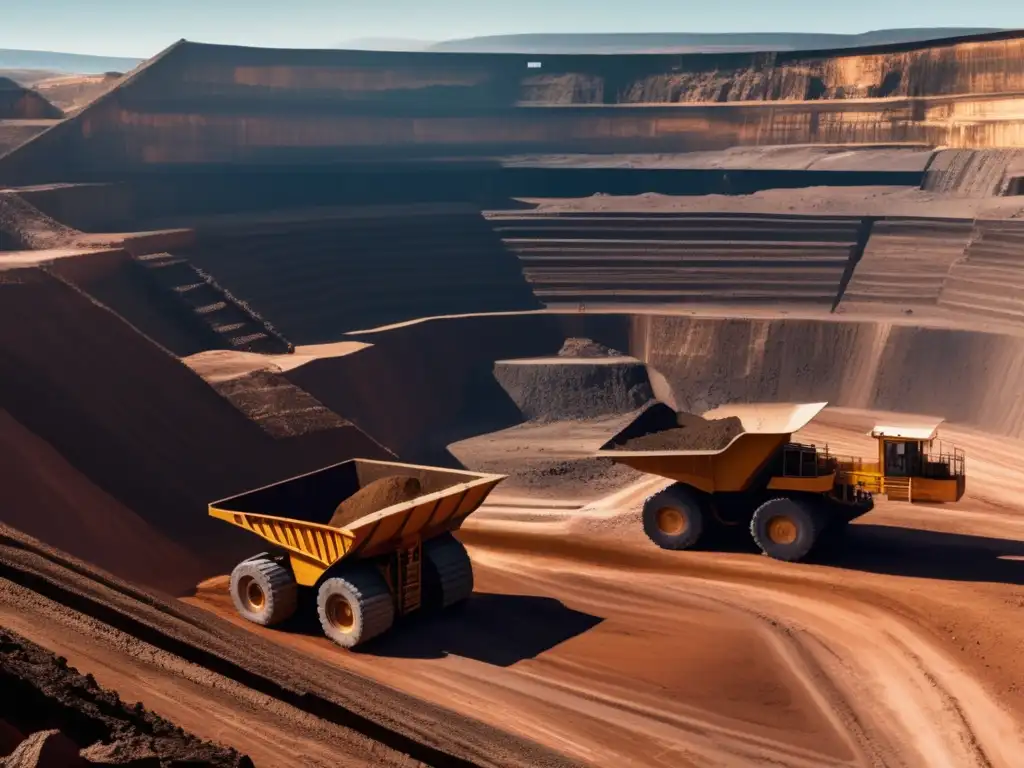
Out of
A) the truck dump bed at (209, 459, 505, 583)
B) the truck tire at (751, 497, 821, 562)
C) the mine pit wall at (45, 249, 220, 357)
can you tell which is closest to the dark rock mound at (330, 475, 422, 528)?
the truck dump bed at (209, 459, 505, 583)

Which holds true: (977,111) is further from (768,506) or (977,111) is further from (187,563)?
(187,563)

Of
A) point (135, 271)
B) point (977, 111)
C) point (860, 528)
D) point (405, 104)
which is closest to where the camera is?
point (860, 528)

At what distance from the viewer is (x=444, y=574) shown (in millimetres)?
17703

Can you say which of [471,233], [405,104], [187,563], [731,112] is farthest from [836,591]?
[405,104]

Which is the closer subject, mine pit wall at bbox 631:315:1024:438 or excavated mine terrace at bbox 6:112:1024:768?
excavated mine terrace at bbox 6:112:1024:768

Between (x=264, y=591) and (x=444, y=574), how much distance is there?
239cm

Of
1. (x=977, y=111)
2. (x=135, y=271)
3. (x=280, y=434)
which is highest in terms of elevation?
(x=977, y=111)

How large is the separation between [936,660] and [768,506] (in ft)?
16.9

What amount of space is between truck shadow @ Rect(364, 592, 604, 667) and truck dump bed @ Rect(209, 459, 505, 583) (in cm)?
121

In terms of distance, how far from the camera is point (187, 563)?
65.4 ft

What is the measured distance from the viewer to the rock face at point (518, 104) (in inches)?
2032

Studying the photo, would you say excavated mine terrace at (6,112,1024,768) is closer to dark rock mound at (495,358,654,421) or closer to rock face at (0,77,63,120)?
dark rock mound at (495,358,654,421)

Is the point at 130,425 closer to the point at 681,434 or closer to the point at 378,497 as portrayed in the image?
the point at 378,497

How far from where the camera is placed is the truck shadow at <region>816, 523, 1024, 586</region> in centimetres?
2058
